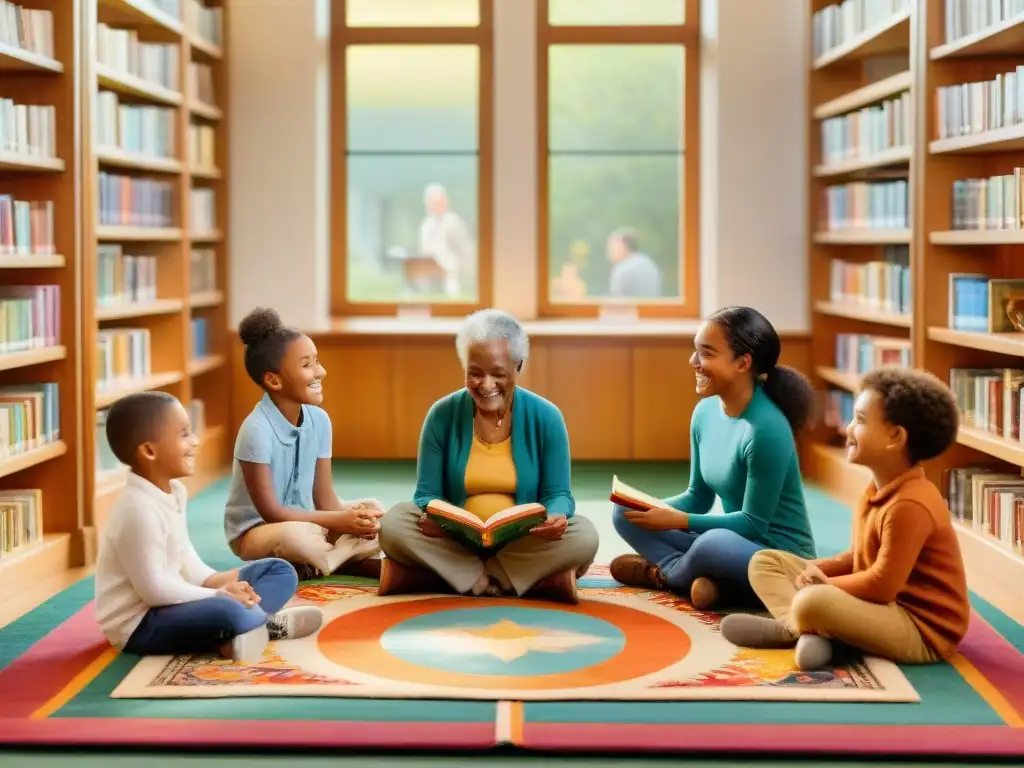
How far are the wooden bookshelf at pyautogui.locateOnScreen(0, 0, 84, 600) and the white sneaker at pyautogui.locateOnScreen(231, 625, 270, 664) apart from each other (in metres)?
1.46

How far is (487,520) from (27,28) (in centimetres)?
240

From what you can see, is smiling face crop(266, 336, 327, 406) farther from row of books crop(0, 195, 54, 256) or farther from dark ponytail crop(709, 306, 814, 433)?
dark ponytail crop(709, 306, 814, 433)

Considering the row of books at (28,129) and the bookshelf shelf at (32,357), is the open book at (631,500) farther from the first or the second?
the row of books at (28,129)

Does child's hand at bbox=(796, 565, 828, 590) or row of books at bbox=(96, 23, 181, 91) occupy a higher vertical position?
row of books at bbox=(96, 23, 181, 91)

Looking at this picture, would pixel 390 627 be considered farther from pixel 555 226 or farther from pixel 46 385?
pixel 555 226

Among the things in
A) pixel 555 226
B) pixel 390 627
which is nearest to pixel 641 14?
pixel 555 226

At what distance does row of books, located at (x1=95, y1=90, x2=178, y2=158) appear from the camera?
20.0 feet

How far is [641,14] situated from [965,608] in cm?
549

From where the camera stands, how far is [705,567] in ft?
14.3

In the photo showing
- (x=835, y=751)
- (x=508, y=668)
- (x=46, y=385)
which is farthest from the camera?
(x=46, y=385)

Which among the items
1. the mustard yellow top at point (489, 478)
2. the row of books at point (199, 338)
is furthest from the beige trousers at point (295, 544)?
the row of books at point (199, 338)

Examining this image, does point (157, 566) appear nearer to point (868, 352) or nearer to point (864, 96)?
point (868, 352)

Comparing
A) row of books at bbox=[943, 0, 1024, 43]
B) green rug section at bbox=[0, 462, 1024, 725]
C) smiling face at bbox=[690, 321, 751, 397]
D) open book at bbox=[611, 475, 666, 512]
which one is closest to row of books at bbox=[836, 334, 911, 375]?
row of books at bbox=[943, 0, 1024, 43]

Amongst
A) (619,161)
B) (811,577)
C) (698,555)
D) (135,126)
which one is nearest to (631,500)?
(698,555)
